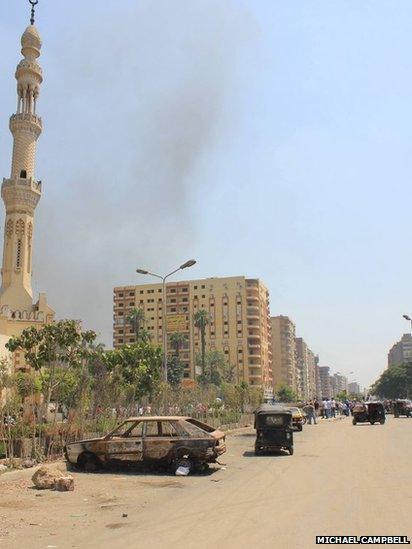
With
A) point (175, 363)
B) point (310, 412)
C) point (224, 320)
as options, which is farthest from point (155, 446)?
point (224, 320)

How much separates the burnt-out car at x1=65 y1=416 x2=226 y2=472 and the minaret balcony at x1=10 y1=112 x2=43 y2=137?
154 ft

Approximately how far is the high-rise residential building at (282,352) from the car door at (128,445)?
488 ft

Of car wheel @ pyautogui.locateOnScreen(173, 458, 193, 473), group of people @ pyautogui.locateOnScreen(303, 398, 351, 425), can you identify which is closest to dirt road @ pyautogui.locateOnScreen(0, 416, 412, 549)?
car wheel @ pyautogui.locateOnScreen(173, 458, 193, 473)

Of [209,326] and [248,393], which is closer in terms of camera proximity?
[248,393]

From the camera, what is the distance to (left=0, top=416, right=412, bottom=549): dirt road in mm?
7320

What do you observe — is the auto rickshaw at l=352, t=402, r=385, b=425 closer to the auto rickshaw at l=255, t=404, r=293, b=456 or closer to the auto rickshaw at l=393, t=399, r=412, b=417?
the auto rickshaw at l=393, t=399, r=412, b=417

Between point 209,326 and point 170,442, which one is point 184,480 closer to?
point 170,442

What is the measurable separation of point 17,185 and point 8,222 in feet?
12.4

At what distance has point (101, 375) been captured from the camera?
1030 inches

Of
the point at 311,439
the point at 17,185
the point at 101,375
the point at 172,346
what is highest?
the point at 17,185

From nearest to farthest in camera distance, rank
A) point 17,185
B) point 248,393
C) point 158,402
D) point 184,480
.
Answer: point 184,480, point 158,402, point 248,393, point 17,185

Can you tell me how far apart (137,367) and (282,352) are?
13770 cm

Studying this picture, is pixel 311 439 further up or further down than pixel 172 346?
further down

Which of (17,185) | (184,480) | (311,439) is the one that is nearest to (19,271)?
(17,185)
